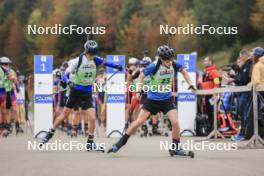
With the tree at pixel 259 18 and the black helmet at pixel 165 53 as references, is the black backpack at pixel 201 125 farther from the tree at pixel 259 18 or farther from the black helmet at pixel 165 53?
the tree at pixel 259 18

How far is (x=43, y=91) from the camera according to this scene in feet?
72.7

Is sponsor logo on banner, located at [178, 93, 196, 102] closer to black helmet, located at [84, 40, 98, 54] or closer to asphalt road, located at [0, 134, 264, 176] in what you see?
asphalt road, located at [0, 134, 264, 176]

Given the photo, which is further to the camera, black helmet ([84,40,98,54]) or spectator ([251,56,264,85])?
spectator ([251,56,264,85])

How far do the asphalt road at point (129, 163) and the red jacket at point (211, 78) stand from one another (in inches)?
251

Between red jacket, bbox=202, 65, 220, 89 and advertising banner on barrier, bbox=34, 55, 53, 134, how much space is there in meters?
4.70

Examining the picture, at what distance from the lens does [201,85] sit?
24641 mm

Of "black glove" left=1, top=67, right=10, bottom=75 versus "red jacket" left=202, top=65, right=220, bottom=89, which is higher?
"black glove" left=1, top=67, right=10, bottom=75

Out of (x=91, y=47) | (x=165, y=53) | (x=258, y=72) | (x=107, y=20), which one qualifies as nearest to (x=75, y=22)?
(x=107, y=20)

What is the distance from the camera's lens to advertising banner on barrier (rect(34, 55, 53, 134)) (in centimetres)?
2183

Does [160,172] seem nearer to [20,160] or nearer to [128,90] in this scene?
[20,160]

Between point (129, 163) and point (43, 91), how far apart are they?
9888mm

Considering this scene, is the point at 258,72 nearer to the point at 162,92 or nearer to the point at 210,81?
the point at 162,92

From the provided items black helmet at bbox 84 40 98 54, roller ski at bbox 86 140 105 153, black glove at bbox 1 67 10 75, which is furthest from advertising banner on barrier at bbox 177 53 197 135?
roller ski at bbox 86 140 105 153

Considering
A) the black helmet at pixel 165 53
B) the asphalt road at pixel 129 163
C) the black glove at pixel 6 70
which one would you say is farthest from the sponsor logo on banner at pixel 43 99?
the black helmet at pixel 165 53
